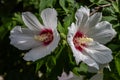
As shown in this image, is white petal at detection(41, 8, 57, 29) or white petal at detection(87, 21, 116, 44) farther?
white petal at detection(87, 21, 116, 44)

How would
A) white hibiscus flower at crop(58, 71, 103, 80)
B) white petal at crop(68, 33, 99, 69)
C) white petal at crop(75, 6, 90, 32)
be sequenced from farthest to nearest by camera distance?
white hibiscus flower at crop(58, 71, 103, 80) → white petal at crop(75, 6, 90, 32) → white petal at crop(68, 33, 99, 69)

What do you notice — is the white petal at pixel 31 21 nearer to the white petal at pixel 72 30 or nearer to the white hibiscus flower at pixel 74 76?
the white petal at pixel 72 30

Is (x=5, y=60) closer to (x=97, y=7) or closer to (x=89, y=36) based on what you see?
(x=97, y=7)

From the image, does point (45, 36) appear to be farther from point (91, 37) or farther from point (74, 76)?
point (74, 76)

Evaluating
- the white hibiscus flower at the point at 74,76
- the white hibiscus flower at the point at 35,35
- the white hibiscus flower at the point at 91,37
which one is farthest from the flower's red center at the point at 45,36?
the white hibiscus flower at the point at 74,76

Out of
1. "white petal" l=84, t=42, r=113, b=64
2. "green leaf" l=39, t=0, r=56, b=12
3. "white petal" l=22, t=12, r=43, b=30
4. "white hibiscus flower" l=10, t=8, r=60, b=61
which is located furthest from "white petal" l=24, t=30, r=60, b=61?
"green leaf" l=39, t=0, r=56, b=12

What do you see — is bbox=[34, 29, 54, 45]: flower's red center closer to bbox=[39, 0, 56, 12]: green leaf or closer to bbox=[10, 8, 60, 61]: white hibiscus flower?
bbox=[10, 8, 60, 61]: white hibiscus flower
